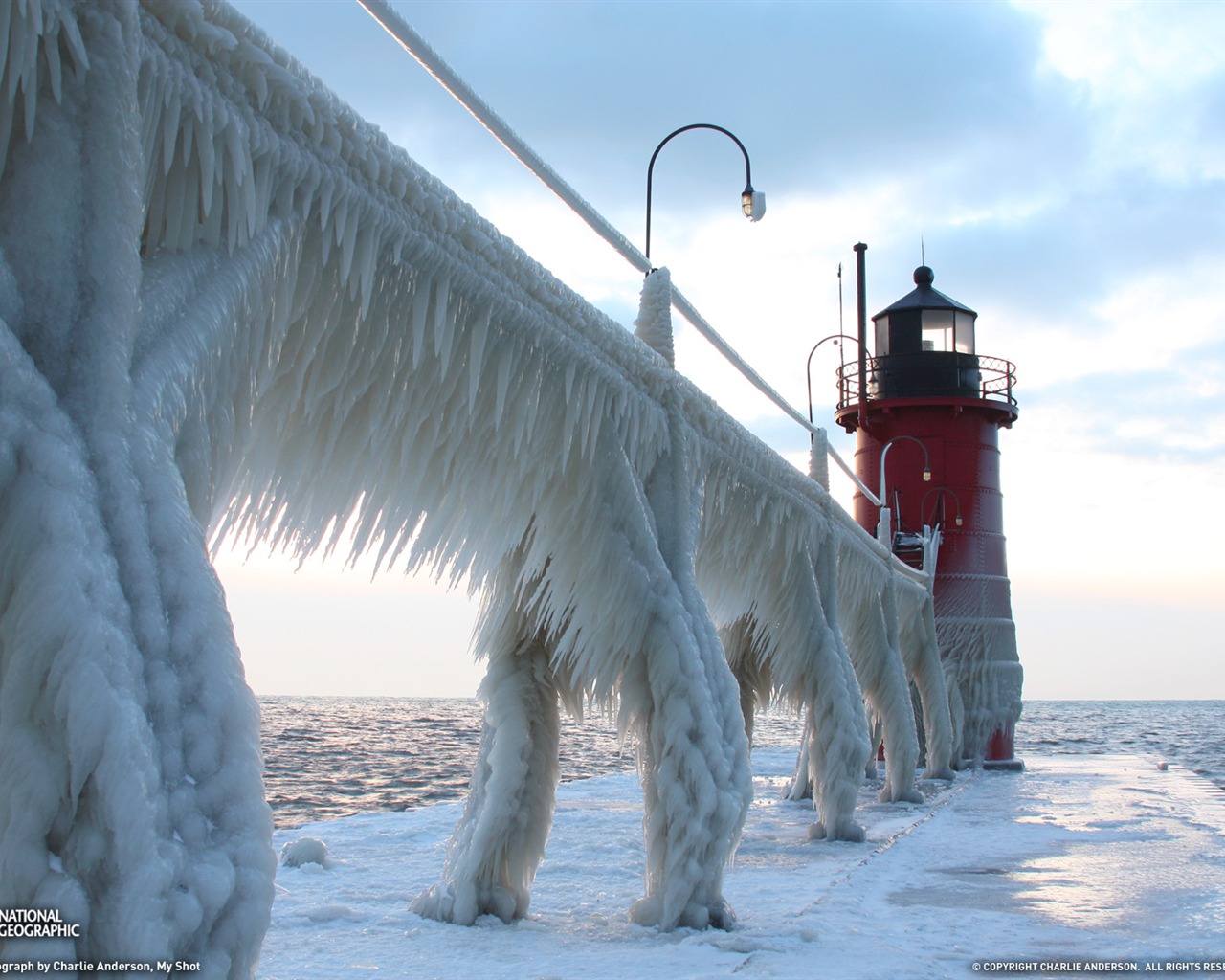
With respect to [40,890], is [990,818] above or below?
below

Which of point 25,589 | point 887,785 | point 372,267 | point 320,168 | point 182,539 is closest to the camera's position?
point 25,589

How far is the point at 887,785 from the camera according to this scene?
11281mm

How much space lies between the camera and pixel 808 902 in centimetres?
554

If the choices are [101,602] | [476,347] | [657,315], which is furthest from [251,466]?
[657,315]

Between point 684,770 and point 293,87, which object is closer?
point 293,87

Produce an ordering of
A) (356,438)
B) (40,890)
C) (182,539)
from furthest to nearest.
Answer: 1. (356,438)
2. (182,539)
3. (40,890)

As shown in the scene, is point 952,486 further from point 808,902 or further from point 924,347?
point 808,902

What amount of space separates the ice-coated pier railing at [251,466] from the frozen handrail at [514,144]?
46cm

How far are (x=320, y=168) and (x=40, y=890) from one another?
1873 mm

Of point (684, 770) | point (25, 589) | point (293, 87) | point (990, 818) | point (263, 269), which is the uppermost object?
point (293, 87)

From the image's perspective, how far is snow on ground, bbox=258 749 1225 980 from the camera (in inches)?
166

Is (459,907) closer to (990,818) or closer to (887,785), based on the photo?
(990,818)

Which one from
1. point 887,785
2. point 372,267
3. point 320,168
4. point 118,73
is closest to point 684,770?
point 372,267

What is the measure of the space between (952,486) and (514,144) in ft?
51.7
